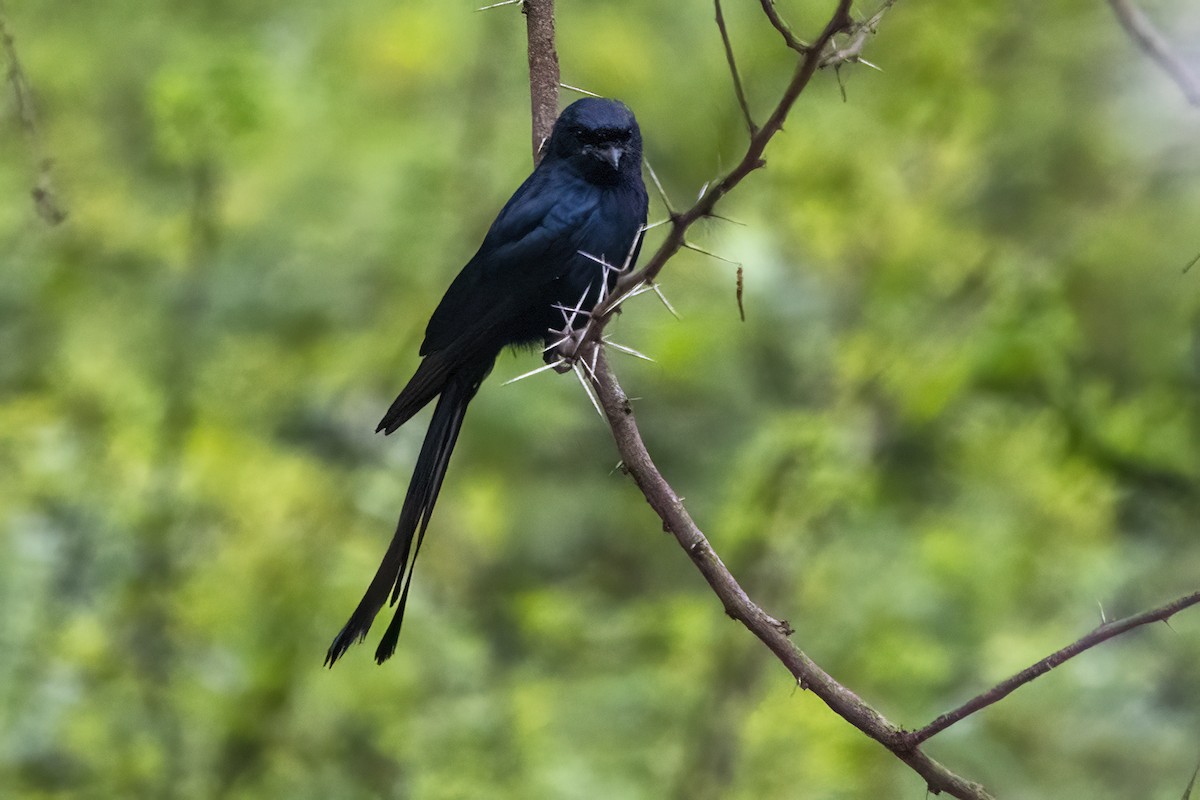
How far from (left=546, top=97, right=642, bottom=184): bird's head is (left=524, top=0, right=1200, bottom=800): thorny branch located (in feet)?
3.17

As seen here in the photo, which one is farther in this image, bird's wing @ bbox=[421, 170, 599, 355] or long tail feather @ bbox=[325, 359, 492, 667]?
bird's wing @ bbox=[421, 170, 599, 355]

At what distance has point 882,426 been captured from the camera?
523cm

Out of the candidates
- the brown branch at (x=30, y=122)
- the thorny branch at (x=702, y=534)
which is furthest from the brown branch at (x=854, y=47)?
the brown branch at (x=30, y=122)

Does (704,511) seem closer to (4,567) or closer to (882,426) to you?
(882,426)

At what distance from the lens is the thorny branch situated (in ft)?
5.35

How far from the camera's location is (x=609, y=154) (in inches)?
131

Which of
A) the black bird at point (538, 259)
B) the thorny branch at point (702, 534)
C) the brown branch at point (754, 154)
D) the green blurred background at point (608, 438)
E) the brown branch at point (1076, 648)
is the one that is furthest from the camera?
the green blurred background at point (608, 438)

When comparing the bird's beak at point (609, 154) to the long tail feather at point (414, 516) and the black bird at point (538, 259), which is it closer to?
the black bird at point (538, 259)

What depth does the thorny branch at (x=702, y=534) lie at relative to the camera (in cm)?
163

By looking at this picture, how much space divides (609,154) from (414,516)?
1148 millimetres

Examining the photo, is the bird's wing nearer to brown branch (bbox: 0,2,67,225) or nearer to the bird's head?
the bird's head

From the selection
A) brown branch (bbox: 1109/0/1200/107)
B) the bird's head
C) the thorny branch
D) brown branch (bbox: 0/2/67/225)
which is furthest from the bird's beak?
brown branch (bbox: 1109/0/1200/107)

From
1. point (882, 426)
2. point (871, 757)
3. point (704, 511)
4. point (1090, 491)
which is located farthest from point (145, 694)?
point (1090, 491)

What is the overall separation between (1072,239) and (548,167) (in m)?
2.82
